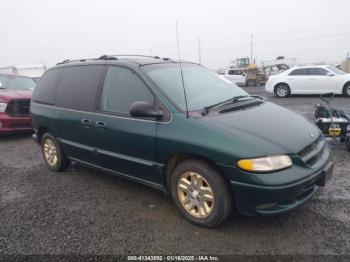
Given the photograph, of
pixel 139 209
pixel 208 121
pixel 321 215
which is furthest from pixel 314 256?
pixel 139 209

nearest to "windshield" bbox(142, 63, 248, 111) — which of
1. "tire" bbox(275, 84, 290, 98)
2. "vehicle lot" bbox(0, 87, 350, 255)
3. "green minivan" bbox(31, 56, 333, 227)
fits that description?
"green minivan" bbox(31, 56, 333, 227)

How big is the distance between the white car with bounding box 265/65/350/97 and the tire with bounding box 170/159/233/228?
12.0 m

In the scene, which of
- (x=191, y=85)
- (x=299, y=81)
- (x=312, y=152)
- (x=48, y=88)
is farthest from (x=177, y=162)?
(x=299, y=81)

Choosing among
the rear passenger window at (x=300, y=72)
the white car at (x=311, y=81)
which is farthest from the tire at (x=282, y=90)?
the rear passenger window at (x=300, y=72)

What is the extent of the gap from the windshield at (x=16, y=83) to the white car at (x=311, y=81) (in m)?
10.6

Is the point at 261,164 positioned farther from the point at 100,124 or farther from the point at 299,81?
the point at 299,81

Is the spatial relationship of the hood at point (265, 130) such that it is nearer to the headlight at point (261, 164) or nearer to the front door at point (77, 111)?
the headlight at point (261, 164)

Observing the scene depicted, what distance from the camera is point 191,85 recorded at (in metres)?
3.64

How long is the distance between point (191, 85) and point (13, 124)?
18.2 ft

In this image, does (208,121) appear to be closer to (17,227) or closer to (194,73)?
(194,73)

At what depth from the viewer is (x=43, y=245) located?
2865 mm

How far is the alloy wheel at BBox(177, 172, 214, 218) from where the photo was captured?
293 centimetres

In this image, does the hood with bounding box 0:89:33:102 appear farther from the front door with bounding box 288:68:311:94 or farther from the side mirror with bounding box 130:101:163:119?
the front door with bounding box 288:68:311:94

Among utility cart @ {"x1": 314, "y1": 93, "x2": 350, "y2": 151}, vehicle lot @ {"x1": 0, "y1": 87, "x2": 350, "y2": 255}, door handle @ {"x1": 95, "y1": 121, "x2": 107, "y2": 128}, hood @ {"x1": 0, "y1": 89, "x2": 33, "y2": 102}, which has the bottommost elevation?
vehicle lot @ {"x1": 0, "y1": 87, "x2": 350, "y2": 255}
